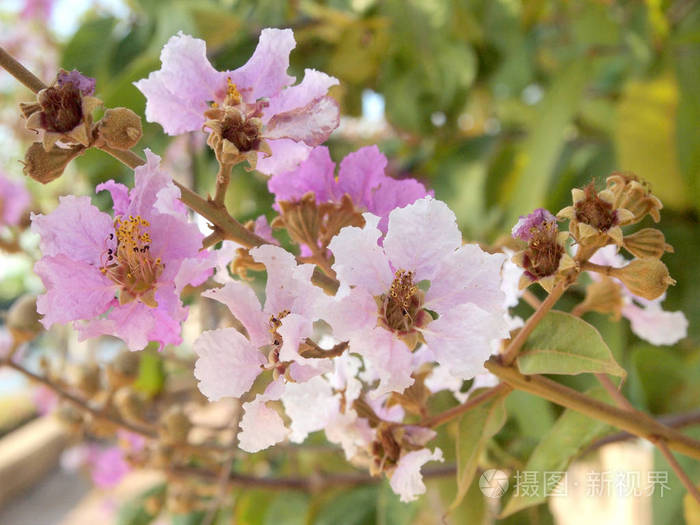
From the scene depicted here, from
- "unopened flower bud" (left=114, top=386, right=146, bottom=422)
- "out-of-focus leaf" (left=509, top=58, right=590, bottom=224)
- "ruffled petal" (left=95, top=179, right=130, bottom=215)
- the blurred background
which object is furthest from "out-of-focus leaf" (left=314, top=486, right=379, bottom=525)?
"ruffled petal" (left=95, top=179, right=130, bottom=215)

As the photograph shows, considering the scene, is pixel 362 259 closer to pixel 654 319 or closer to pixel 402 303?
pixel 402 303

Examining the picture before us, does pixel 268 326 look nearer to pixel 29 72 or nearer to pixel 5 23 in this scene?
pixel 29 72

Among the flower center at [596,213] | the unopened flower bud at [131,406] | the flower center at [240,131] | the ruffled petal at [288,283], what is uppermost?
the unopened flower bud at [131,406]

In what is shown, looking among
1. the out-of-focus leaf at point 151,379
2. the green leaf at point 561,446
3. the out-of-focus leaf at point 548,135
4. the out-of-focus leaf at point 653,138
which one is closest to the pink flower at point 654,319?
the green leaf at point 561,446

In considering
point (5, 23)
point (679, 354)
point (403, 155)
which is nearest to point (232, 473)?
point (679, 354)

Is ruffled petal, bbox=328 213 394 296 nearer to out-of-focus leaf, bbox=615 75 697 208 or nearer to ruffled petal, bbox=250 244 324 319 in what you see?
ruffled petal, bbox=250 244 324 319

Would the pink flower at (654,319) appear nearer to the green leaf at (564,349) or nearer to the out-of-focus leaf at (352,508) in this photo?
the green leaf at (564,349)
